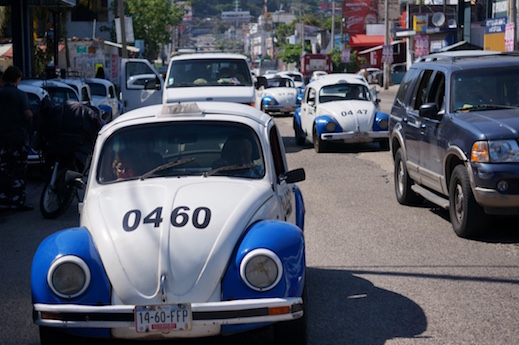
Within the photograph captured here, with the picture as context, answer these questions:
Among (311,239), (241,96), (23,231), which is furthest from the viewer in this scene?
(241,96)

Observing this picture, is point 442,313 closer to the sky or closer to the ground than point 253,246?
closer to the ground

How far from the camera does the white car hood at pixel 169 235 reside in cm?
513

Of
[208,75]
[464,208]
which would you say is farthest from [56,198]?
[208,75]

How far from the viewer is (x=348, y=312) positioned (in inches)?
264

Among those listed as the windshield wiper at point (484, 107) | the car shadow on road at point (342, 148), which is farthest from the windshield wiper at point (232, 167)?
the car shadow on road at point (342, 148)

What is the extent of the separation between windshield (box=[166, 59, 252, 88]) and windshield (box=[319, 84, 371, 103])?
86.3 inches

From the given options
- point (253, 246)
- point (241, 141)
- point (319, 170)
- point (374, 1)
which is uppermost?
point (374, 1)

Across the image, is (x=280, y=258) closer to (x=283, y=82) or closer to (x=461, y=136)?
(x=461, y=136)

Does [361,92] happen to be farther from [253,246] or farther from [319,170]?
[253,246]

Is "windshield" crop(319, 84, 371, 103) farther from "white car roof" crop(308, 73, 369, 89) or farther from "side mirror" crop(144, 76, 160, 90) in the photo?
"side mirror" crop(144, 76, 160, 90)

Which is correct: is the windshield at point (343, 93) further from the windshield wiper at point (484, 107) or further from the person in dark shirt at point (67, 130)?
the windshield wiper at point (484, 107)

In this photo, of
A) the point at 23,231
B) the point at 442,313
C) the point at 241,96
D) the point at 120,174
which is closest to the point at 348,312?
the point at 442,313

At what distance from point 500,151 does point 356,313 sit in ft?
10.1

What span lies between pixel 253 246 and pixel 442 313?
210cm
